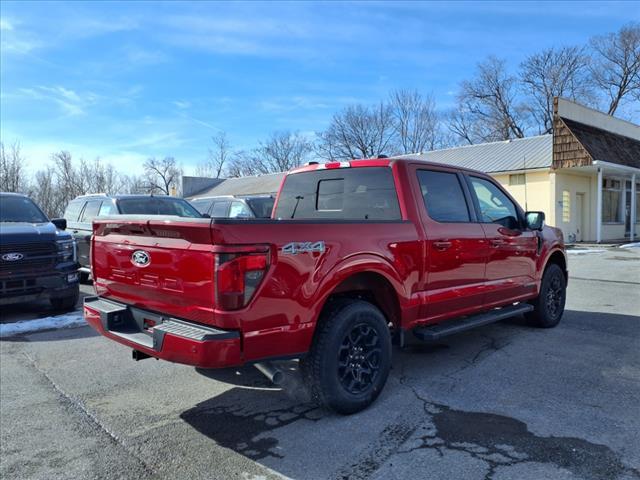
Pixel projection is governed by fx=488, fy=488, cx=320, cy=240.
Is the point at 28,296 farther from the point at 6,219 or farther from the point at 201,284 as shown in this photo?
the point at 201,284

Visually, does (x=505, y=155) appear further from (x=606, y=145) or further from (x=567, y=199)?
(x=606, y=145)

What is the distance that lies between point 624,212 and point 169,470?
27.0 metres

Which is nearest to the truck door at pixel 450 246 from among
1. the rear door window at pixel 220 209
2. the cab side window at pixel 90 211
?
the cab side window at pixel 90 211

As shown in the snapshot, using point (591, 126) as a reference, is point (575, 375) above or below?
below

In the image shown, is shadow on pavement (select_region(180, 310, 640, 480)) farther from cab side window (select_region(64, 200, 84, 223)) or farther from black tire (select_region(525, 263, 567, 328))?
cab side window (select_region(64, 200, 84, 223))

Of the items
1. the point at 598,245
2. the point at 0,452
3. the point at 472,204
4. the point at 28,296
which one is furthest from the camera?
the point at 598,245

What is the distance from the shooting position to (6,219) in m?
8.05

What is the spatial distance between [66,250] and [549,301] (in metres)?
7.17

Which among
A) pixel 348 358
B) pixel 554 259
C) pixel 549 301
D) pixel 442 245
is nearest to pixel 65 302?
pixel 348 358

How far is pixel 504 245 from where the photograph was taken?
17.8 feet

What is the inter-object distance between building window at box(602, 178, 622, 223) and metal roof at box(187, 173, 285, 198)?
19600 mm

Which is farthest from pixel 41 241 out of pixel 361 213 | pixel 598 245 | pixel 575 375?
pixel 598 245

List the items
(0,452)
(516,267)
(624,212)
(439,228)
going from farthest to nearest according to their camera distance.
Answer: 1. (624,212)
2. (516,267)
3. (439,228)
4. (0,452)

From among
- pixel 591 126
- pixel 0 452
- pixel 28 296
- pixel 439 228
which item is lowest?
pixel 0 452
